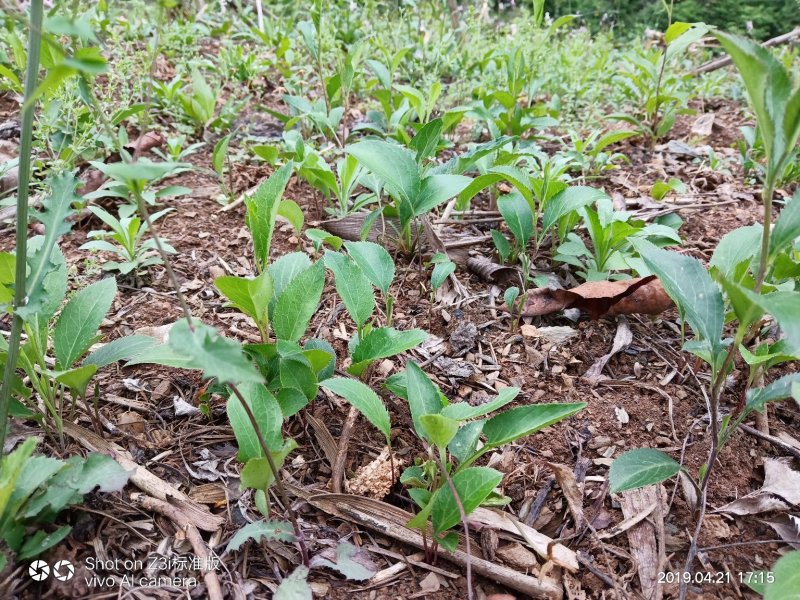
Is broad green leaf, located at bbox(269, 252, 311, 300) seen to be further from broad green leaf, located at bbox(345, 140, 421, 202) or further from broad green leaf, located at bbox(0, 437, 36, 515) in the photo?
broad green leaf, located at bbox(0, 437, 36, 515)

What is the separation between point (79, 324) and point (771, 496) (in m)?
1.61

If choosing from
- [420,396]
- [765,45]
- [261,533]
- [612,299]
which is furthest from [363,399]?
[765,45]

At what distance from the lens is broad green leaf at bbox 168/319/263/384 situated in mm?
726

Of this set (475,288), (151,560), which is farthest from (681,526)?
(151,560)

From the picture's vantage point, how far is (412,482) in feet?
3.99

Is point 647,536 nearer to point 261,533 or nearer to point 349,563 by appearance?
point 349,563

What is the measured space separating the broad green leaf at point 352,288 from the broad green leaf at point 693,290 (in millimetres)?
671

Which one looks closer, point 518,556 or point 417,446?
point 518,556

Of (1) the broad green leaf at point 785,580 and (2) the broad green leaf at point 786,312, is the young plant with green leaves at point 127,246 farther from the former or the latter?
(1) the broad green leaf at point 785,580

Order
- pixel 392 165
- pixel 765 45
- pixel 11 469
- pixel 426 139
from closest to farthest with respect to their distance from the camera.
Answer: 1. pixel 11 469
2. pixel 392 165
3. pixel 426 139
4. pixel 765 45

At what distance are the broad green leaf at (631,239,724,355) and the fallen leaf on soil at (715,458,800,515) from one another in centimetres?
35

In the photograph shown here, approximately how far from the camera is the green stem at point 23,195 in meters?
0.88

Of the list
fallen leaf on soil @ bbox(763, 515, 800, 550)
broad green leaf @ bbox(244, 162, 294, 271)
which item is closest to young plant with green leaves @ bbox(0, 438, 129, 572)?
broad green leaf @ bbox(244, 162, 294, 271)

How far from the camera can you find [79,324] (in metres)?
1.27
